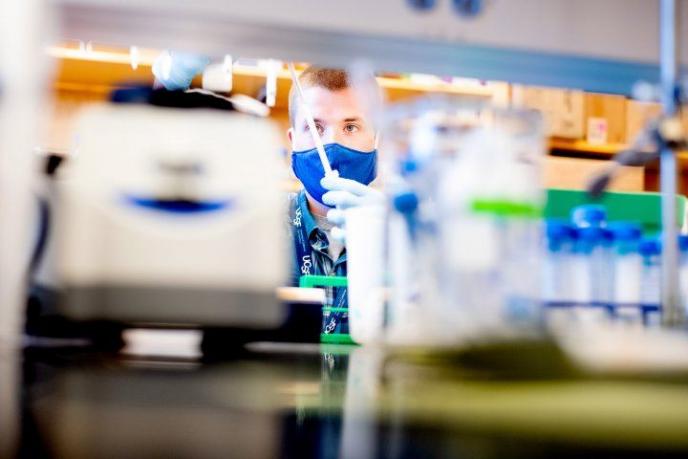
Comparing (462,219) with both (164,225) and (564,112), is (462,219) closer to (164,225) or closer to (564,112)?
(164,225)

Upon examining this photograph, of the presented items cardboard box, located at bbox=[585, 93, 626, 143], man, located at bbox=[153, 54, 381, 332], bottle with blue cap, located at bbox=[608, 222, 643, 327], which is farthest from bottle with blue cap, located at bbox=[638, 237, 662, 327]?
cardboard box, located at bbox=[585, 93, 626, 143]

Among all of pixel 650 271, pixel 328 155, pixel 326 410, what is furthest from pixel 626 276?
pixel 328 155

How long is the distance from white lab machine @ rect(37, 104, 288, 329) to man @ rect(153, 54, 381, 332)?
3.73 ft

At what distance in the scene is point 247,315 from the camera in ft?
2.35

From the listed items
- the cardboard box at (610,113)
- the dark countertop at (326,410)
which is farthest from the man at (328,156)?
the cardboard box at (610,113)

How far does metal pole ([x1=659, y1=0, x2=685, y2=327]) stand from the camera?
29.5 inches

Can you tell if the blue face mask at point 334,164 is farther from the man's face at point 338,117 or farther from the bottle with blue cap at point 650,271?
the bottle with blue cap at point 650,271

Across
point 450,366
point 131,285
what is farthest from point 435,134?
point 131,285

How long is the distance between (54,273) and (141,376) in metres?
0.19

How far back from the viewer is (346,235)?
0.96m

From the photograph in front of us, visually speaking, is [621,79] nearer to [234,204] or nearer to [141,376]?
[234,204]

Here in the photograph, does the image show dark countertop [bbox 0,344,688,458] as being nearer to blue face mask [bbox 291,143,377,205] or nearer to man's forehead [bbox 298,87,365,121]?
blue face mask [bbox 291,143,377,205]

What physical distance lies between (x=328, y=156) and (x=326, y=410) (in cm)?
152

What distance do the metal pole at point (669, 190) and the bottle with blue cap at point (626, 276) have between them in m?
0.24
